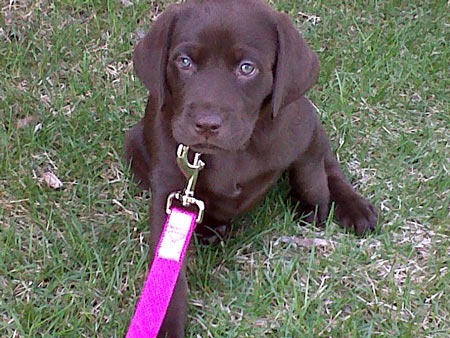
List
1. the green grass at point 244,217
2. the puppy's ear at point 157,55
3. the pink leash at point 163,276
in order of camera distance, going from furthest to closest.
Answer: the green grass at point 244,217
the puppy's ear at point 157,55
the pink leash at point 163,276

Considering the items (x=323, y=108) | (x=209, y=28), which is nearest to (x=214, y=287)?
(x=209, y=28)

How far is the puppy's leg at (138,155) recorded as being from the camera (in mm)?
3301

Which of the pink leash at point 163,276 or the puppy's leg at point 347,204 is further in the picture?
the puppy's leg at point 347,204

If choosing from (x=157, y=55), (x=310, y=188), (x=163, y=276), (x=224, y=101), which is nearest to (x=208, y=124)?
(x=224, y=101)

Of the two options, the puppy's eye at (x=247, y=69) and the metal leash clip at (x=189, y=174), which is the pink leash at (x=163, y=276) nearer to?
the metal leash clip at (x=189, y=174)

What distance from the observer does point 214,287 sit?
2949 mm

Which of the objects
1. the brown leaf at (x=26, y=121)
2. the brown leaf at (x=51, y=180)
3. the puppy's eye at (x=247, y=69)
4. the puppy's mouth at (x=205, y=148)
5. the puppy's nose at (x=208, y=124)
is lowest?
the brown leaf at (x=51, y=180)

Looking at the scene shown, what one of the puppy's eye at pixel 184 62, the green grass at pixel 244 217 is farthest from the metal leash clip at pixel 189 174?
the green grass at pixel 244 217

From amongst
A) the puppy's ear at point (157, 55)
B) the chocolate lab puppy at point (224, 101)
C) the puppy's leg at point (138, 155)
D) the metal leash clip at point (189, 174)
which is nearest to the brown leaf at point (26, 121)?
the puppy's leg at point (138, 155)

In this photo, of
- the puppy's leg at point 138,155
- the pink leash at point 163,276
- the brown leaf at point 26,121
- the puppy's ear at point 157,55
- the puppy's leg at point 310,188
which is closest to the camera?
the pink leash at point 163,276

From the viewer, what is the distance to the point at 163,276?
249cm

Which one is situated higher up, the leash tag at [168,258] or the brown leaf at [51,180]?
the leash tag at [168,258]

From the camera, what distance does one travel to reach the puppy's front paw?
3.21 metres

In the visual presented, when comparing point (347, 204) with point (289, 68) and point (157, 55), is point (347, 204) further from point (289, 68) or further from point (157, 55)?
point (157, 55)
